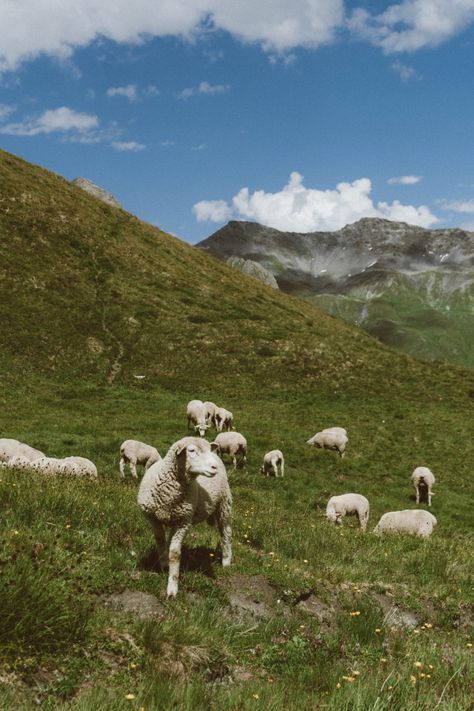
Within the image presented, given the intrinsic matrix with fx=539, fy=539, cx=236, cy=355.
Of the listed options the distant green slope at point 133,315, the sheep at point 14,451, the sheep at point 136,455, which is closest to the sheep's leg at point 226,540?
the sheep at point 14,451

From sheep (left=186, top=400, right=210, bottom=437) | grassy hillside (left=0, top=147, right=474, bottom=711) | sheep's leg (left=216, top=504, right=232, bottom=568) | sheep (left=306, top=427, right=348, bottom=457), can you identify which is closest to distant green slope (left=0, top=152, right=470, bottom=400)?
grassy hillside (left=0, top=147, right=474, bottom=711)

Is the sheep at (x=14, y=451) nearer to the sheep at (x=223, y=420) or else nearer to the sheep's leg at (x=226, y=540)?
the sheep's leg at (x=226, y=540)

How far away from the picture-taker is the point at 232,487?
2092 centimetres

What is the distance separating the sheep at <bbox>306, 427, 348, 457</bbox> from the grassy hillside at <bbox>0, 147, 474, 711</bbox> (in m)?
0.93

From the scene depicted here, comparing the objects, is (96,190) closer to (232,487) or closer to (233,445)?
(233,445)

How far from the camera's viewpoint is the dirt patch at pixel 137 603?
6.52 m

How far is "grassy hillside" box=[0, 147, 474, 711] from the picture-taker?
5.34 metres

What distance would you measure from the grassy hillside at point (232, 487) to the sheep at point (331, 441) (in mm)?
925

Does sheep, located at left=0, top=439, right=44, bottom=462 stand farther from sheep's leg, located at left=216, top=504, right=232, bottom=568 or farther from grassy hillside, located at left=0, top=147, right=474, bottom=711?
sheep's leg, located at left=216, top=504, right=232, bottom=568

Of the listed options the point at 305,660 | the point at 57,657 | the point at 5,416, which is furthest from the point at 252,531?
the point at 5,416

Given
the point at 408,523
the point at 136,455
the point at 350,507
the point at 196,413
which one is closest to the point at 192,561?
the point at 408,523

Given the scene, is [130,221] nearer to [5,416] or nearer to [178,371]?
[178,371]

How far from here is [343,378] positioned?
144ft

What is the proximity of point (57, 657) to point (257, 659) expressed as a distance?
7.43 feet
